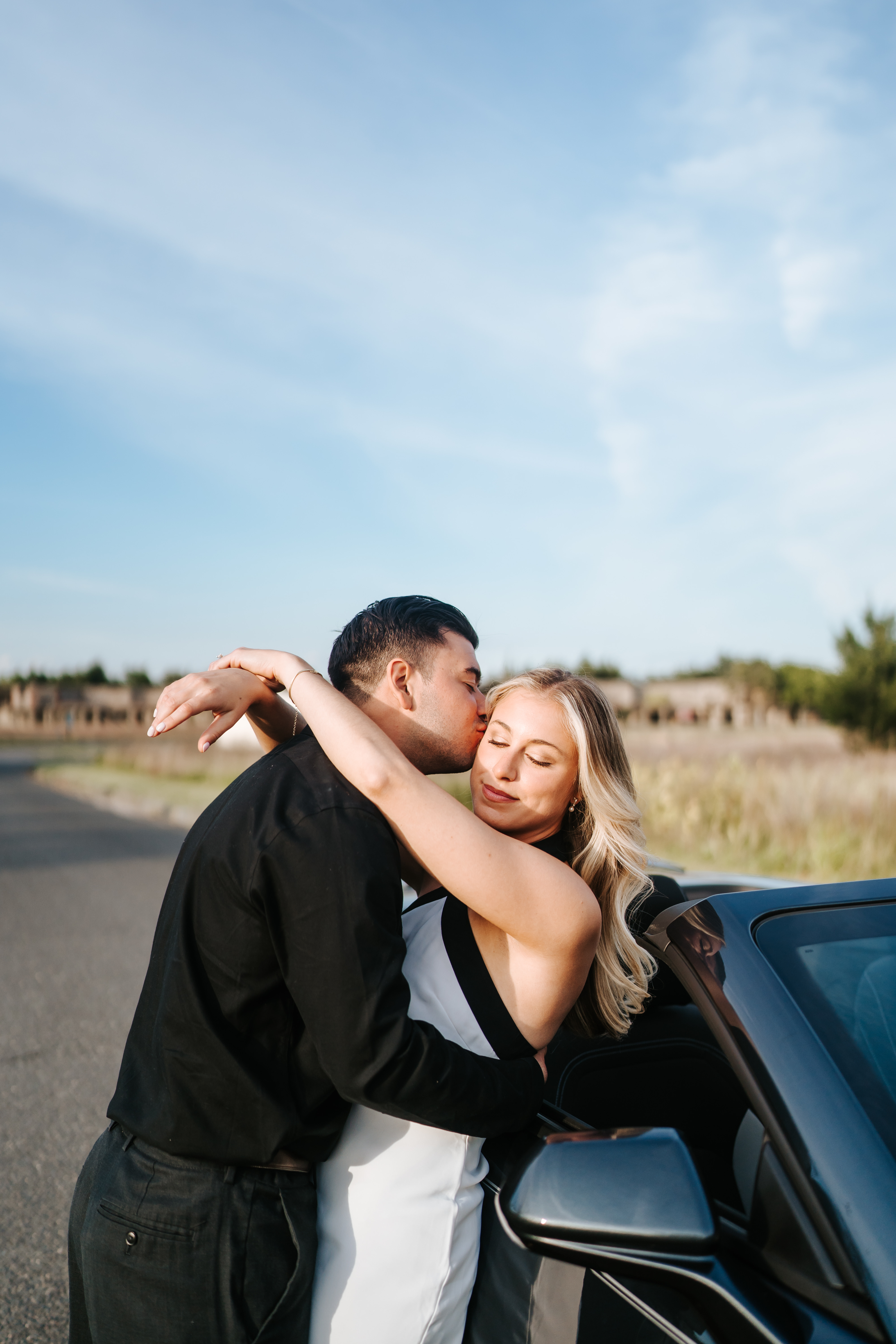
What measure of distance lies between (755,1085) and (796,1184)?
0.13m

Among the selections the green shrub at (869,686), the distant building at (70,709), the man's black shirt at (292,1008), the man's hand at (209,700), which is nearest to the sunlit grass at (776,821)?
the man's hand at (209,700)

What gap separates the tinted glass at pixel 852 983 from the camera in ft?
4.47

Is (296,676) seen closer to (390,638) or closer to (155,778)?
(390,638)

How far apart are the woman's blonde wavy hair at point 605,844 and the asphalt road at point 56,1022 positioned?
1944mm

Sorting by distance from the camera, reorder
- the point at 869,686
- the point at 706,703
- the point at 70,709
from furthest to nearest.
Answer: the point at 70,709
the point at 706,703
the point at 869,686

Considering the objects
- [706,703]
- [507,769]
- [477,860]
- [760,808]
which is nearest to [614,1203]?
[477,860]

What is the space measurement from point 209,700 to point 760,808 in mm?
8657

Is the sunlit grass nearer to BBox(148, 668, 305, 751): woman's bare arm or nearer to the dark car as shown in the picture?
BBox(148, 668, 305, 751): woman's bare arm

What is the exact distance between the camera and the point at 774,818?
30.7 ft

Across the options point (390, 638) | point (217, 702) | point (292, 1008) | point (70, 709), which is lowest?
point (70, 709)

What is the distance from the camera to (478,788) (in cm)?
205

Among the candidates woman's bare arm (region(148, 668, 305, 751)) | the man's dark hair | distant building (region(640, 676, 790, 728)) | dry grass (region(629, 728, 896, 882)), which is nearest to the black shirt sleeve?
woman's bare arm (region(148, 668, 305, 751))

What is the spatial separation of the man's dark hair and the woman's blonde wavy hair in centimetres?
26

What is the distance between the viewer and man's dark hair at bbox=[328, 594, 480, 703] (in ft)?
6.37
